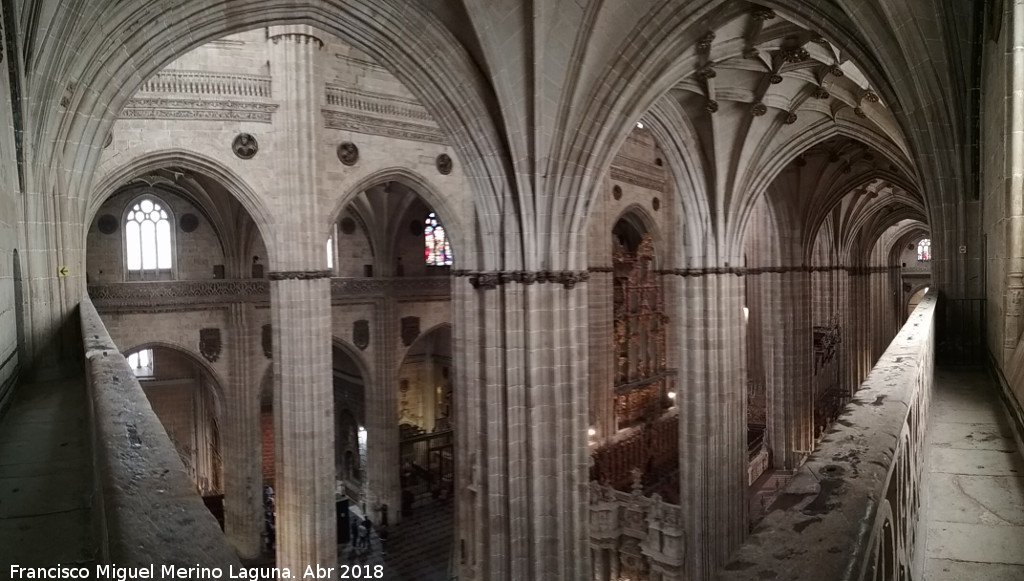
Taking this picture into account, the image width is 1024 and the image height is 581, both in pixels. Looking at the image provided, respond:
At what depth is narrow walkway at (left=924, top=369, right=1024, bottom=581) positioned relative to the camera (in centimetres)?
210

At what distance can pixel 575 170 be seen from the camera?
27.8 ft

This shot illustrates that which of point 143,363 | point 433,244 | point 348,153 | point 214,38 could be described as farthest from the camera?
point 433,244

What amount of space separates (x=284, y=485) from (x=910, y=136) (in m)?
11.8

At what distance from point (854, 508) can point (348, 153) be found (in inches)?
513

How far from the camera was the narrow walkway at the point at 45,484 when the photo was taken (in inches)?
84.6

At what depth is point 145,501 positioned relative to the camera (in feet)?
5.64

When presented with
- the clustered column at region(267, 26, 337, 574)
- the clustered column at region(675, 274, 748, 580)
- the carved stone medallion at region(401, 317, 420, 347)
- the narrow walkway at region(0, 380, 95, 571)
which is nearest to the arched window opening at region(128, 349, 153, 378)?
the carved stone medallion at region(401, 317, 420, 347)

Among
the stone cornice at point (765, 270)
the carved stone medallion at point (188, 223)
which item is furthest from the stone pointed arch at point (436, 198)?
the carved stone medallion at point (188, 223)

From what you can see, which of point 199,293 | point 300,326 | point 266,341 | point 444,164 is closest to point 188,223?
point 199,293

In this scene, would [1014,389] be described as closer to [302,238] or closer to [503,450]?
[503,450]

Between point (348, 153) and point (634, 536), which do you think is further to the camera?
point (348, 153)

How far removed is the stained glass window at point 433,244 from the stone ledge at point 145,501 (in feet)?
62.4

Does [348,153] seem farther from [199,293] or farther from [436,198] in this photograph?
[199,293]

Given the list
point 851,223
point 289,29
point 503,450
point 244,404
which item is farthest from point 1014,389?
point 851,223
